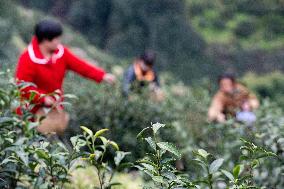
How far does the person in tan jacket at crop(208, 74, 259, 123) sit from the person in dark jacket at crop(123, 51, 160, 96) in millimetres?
816

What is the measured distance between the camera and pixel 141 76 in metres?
7.32

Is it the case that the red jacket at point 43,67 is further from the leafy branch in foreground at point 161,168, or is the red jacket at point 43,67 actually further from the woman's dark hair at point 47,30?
Result: the leafy branch in foreground at point 161,168

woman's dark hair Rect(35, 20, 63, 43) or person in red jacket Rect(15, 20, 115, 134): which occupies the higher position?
woman's dark hair Rect(35, 20, 63, 43)

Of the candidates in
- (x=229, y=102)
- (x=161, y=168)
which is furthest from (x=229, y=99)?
(x=161, y=168)

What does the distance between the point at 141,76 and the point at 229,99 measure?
1222mm

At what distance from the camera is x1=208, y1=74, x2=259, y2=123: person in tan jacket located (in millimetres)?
7129

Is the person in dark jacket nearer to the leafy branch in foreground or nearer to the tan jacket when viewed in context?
the tan jacket

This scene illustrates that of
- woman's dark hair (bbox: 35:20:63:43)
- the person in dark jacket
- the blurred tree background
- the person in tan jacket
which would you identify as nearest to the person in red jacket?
woman's dark hair (bbox: 35:20:63:43)

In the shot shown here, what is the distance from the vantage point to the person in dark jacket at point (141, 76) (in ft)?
23.2

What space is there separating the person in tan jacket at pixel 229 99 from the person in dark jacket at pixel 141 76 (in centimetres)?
82

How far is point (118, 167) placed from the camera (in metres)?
2.38

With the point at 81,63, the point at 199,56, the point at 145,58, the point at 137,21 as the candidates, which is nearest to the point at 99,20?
the point at 137,21

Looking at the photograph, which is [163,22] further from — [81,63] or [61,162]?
[61,162]

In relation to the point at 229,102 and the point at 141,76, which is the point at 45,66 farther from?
the point at 229,102
